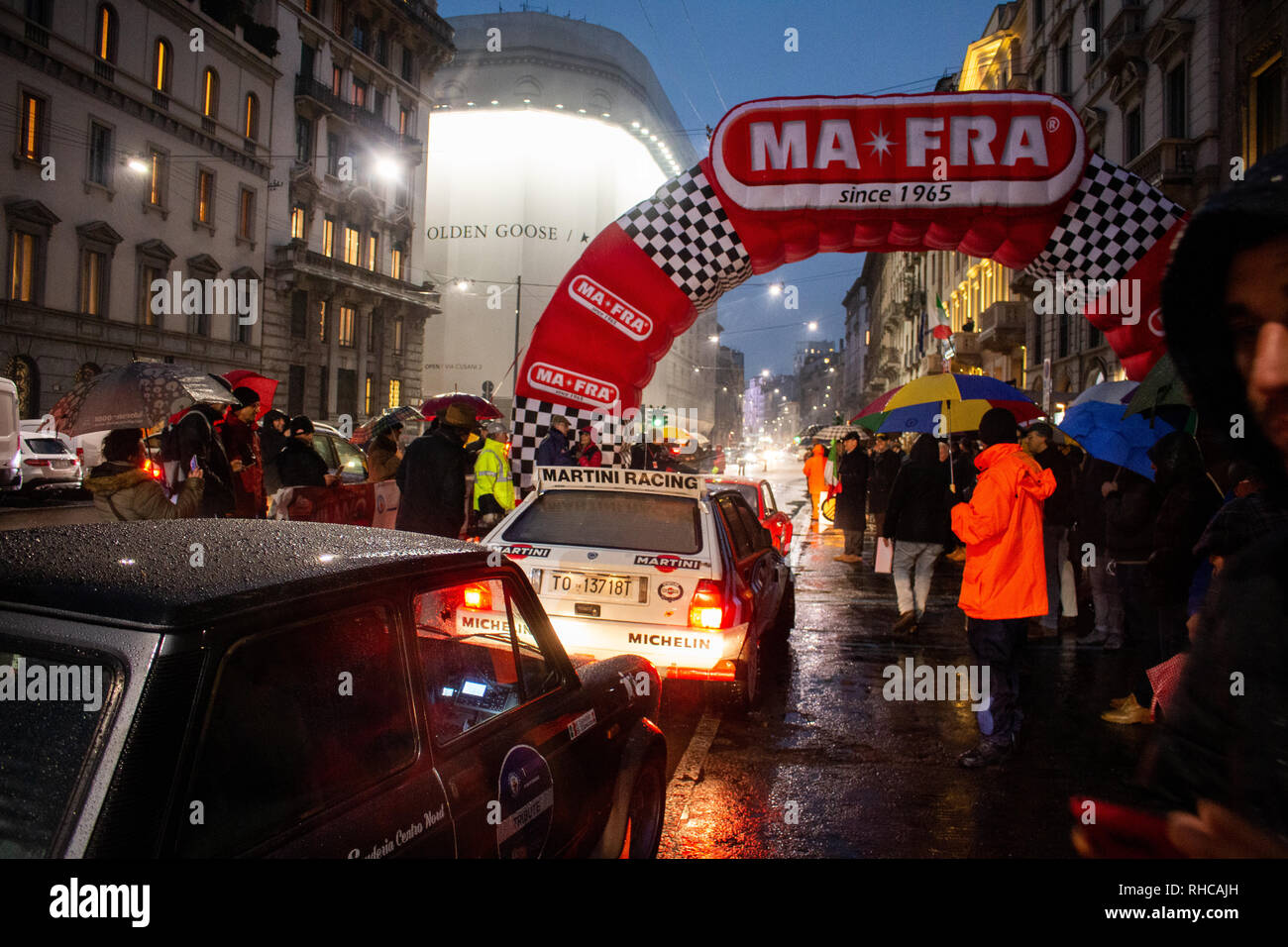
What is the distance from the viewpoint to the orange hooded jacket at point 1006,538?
5.32 metres

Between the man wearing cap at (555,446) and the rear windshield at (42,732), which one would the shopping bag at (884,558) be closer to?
the man wearing cap at (555,446)

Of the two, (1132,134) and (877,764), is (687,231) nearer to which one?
(877,764)

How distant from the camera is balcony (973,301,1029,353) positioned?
30.8 meters

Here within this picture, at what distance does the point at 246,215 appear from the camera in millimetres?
35125

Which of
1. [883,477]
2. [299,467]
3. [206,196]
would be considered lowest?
[299,467]

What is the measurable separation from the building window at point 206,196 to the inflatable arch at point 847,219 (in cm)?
2904

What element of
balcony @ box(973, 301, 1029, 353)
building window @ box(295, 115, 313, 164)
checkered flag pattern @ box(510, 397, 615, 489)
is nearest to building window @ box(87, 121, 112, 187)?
building window @ box(295, 115, 313, 164)

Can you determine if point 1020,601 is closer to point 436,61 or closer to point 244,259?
point 244,259

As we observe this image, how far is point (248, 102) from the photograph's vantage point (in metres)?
34.9

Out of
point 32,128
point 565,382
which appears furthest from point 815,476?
point 32,128

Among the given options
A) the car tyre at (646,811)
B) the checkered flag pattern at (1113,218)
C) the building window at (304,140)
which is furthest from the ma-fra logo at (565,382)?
the building window at (304,140)

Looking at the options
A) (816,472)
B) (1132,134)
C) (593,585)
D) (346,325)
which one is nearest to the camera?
(593,585)

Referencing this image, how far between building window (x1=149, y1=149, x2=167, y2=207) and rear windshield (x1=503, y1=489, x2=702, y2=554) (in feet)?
99.9

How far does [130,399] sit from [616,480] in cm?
493
